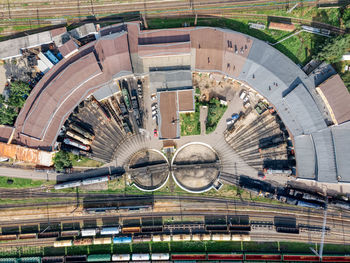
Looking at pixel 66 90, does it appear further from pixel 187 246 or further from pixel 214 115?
pixel 187 246

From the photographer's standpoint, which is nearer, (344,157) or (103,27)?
(344,157)

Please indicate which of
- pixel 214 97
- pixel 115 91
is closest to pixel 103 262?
pixel 115 91

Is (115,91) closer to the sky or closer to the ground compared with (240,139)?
closer to the sky

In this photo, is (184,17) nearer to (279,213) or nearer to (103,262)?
(279,213)

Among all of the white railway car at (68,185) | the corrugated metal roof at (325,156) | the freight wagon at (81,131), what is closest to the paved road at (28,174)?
the white railway car at (68,185)

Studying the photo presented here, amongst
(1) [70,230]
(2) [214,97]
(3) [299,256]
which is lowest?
(3) [299,256]

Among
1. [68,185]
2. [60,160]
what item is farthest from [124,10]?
[68,185]
